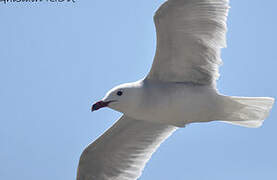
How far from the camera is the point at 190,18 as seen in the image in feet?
23.2

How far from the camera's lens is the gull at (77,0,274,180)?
23.0 feet

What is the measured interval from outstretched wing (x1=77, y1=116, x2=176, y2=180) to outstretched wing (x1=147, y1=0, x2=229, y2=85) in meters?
1.22

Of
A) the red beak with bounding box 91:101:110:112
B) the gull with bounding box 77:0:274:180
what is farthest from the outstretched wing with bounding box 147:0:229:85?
the red beak with bounding box 91:101:110:112

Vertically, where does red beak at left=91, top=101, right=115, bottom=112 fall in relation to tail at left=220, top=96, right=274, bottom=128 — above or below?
above

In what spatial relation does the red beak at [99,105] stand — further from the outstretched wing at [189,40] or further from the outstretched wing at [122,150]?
the outstretched wing at [122,150]

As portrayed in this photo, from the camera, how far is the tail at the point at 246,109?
24.0 ft

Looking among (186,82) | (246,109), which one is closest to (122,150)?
(186,82)

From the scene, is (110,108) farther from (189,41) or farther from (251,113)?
(251,113)

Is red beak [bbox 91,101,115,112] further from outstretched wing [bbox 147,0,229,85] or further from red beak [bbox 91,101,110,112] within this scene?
outstretched wing [bbox 147,0,229,85]

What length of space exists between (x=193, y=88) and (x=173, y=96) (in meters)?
0.33

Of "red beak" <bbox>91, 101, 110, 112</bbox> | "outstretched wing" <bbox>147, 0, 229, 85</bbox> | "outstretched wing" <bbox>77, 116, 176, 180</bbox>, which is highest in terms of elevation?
"outstretched wing" <bbox>147, 0, 229, 85</bbox>

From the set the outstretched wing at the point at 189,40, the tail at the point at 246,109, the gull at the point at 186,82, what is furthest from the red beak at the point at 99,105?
the tail at the point at 246,109

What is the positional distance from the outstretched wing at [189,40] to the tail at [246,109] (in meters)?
0.41

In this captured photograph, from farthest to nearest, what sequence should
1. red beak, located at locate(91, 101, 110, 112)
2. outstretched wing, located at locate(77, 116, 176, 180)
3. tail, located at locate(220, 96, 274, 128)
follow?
outstretched wing, located at locate(77, 116, 176, 180) → tail, located at locate(220, 96, 274, 128) → red beak, located at locate(91, 101, 110, 112)
